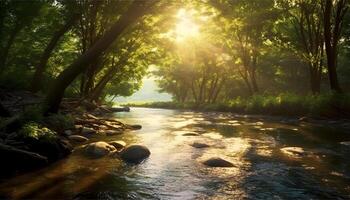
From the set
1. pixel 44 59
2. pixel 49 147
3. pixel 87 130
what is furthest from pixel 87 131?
pixel 44 59

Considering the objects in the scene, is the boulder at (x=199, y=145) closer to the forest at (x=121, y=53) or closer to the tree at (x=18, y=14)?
the forest at (x=121, y=53)

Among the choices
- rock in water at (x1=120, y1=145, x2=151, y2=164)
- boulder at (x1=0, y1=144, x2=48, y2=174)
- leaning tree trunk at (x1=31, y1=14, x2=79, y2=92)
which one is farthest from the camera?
leaning tree trunk at (x1=31, y1=14, x2=79, y2=92)

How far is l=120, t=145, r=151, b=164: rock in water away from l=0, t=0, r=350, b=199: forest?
0.06m

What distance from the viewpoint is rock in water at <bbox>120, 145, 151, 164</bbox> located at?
12.8 m

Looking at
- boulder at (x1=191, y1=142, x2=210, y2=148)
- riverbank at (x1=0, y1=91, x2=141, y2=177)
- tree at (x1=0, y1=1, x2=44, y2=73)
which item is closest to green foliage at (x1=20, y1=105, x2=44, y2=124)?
riverbank at (x1=0, y1=91, x2=141, y2=177)

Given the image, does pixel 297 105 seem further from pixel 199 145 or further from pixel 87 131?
pixel 87 131

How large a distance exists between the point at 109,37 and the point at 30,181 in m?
7.52

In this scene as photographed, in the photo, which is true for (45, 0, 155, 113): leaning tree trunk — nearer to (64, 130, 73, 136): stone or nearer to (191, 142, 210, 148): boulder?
(64, 130, 73, 136): stone

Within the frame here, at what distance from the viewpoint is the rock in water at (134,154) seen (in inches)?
504

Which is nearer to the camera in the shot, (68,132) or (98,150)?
(98,150)

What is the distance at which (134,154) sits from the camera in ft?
42.9

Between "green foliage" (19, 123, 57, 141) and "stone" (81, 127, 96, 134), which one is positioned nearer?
"green foliage" (19, 123, 57, 141)

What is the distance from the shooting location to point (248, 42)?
49219 millimetres

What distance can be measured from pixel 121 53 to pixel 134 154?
2743 centimetres
